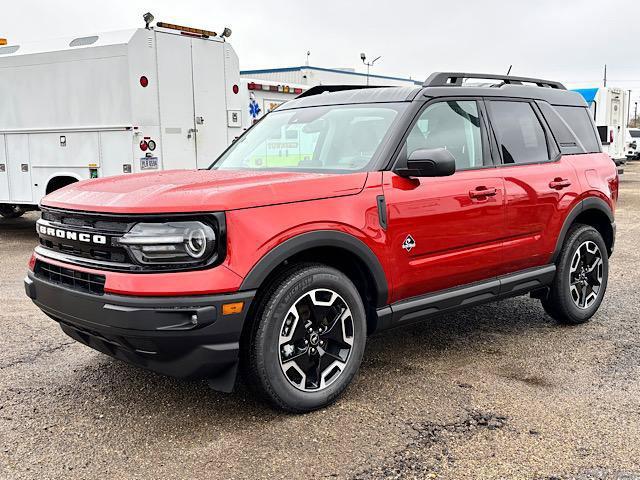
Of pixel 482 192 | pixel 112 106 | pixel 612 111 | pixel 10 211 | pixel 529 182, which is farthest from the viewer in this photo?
pixel 612 111

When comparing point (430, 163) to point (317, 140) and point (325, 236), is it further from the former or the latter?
point (317, 140)

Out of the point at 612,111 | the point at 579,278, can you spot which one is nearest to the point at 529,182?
the point at 579,278

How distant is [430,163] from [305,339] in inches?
49.4

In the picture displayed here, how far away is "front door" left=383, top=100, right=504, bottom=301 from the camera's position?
13.1 ft

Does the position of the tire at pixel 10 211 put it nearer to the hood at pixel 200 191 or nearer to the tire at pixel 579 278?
the hood at pixel 200 191

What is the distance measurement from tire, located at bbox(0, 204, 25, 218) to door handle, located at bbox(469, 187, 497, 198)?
9.61 metres

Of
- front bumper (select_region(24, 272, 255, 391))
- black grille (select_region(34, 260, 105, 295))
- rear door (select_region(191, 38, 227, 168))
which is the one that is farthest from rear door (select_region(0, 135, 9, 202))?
front bumper (select_region(24, 272, 255, 391))

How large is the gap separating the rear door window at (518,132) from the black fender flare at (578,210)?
485mm

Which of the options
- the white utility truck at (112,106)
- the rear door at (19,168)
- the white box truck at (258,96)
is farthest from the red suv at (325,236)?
the rear door at (19,168)

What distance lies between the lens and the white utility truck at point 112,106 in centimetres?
938

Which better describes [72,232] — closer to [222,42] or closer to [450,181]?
[450,181]

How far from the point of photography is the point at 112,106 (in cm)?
943

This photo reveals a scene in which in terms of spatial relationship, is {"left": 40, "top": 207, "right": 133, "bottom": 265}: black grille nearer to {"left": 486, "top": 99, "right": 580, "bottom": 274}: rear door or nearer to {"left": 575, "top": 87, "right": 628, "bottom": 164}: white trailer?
{"left": 486, "top": 99, "right": 580, "bottom": 274}: rear door

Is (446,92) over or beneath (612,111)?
beneath
